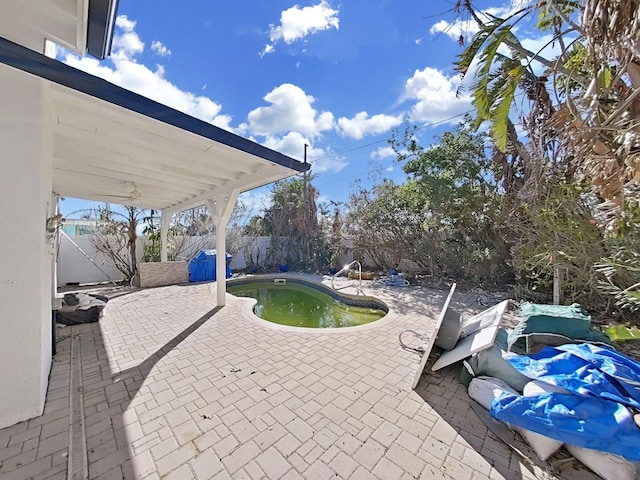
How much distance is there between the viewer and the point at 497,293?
832 cm

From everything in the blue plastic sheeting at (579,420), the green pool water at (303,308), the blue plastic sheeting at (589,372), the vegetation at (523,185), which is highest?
the vegetation at (523,185)

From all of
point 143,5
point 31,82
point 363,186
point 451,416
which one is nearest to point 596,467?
point 451,416

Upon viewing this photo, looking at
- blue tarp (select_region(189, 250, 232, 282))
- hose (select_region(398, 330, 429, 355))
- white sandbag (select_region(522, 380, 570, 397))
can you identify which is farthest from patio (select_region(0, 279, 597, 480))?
blue tarp (select_region(189, 250, 232, 282))

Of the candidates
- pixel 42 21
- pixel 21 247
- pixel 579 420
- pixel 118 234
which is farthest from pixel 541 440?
pixel 118 234

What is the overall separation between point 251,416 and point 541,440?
2696 millimetres

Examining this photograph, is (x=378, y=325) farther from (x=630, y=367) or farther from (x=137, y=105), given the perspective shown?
→ (x=137, y=105)

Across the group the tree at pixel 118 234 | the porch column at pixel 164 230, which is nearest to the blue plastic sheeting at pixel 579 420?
the porch column at pixel 164 230

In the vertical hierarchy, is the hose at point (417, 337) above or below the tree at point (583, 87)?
below

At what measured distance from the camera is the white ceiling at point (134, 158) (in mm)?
3393

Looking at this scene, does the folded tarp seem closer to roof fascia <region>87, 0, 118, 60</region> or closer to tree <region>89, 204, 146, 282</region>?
roof fascia <region>87, 0, 118, 60</region>

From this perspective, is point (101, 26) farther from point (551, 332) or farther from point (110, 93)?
point (551, 332)

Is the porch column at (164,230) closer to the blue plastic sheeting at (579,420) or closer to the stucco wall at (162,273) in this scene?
the stucco wall at (162,273)

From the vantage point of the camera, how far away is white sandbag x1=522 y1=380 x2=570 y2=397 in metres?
2.47

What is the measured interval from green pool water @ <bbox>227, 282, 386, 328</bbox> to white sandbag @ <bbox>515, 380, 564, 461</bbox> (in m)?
4.48
